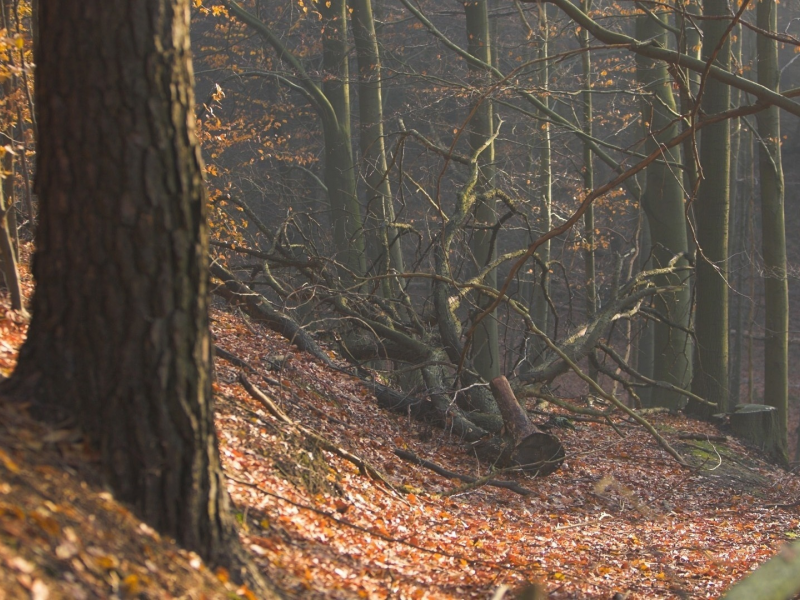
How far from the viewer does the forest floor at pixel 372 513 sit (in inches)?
107

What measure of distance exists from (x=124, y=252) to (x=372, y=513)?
3.26m

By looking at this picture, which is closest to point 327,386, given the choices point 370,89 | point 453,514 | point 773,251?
point 453,514

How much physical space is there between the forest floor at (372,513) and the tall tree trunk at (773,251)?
2095mm

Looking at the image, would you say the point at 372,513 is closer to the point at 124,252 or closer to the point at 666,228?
the point at 124,252

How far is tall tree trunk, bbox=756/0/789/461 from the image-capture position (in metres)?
11.7

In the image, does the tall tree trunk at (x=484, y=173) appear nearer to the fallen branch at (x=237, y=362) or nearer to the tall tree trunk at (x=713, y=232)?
the tall tree trunk at (x=713, y=232)

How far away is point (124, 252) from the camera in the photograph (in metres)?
2.94

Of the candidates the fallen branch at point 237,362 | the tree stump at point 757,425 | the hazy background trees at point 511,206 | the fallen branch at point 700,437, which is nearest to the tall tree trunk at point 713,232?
the hazy background trees at point 511,206

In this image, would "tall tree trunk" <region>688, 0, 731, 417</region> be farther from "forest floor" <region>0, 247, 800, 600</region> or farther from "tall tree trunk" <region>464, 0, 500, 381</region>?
"tall tree trunk" <region>464, 0, 500, 381</region>

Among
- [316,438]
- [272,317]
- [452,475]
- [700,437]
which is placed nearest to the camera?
[316,438]

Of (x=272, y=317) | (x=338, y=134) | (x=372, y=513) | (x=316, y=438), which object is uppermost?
(x=338, y=134)

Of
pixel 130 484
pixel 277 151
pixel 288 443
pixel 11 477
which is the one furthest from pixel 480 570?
pixel 277 151

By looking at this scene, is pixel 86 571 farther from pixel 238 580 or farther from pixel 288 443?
pixel 288 443

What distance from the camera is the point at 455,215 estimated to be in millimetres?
9609
